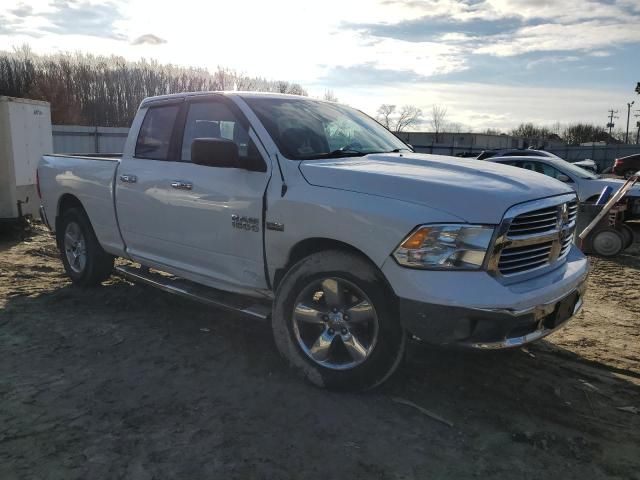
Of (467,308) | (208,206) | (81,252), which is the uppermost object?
(208,206)

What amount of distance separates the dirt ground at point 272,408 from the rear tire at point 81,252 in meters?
0.91

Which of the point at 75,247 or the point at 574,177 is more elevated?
the point at 574,177

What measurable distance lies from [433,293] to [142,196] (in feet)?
9.52

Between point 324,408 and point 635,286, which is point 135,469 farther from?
point 635,286

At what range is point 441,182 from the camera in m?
3.20

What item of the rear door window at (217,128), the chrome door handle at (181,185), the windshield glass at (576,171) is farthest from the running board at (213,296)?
the windshield glass at (576,171)

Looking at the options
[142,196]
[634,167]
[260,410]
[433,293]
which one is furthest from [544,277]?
[634,167]

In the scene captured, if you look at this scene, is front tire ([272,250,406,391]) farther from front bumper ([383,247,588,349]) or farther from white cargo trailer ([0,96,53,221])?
white cargo trailer ([0,96,53,221])

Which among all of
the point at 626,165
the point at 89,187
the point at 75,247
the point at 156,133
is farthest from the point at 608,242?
the point at 626,165

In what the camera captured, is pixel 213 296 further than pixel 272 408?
Yes

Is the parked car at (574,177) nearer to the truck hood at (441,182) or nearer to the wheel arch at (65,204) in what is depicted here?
the truck hood at (441,182)

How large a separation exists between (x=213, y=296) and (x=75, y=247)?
2626mm

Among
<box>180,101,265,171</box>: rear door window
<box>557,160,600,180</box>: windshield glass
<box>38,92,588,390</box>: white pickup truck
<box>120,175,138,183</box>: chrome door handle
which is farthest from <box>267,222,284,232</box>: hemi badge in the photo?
<box>557,160,600,180</box>: windshield glass

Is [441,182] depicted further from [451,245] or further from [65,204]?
[65,204]
